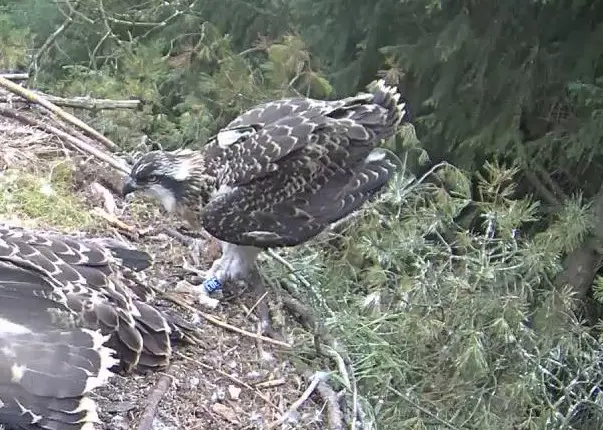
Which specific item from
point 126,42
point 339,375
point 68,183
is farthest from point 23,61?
point 339,375

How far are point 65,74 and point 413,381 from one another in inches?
169

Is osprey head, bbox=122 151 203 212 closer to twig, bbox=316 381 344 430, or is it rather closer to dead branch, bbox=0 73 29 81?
twig, bbox=316 381 344 430

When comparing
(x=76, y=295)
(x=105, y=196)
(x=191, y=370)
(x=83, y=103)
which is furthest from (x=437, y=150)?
(x=76, y=295)

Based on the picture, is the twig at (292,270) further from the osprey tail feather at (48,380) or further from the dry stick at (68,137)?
the osprey tail feather at (48,380)

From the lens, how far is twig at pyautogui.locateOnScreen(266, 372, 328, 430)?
371 centimetres

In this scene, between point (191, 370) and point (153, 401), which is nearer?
point (153, 401)

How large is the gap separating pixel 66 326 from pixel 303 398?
1067 mm

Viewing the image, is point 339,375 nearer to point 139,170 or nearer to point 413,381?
point 413,381

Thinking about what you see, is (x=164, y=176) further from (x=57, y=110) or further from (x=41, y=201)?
(x=57, y=110)

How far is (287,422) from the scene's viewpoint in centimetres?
373

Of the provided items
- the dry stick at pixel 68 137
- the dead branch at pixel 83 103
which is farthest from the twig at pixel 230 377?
the dead branch at pixel 83 103

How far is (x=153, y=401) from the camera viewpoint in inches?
141

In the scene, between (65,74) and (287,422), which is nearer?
(287,422)

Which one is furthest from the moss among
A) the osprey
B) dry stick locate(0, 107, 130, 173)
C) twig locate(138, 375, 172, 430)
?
twig locate(138, 375, 172, 430)
